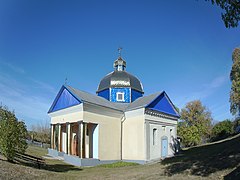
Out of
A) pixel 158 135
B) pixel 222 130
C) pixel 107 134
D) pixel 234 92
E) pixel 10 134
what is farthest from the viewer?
pixel 222 130

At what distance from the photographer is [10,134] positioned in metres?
14.7

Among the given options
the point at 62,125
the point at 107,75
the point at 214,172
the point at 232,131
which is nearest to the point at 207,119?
the point at 232,131

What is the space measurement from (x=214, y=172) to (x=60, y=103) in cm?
1849

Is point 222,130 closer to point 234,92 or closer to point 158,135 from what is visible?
point 234,92

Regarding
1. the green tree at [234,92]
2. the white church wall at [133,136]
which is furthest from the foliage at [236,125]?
the white church wall at [133,136]

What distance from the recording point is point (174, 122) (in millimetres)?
27828

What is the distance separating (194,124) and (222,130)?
17.1 ft

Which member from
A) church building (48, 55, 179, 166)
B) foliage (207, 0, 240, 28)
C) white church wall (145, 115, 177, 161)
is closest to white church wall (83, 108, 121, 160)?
church building (48, 55, 179, 166)

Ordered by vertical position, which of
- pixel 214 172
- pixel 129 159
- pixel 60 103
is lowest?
pixel 129 159

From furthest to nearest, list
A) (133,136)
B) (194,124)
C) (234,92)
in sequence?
(194,124)
(234,92)
(133,136)

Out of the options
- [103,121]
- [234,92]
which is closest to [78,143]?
[103,121]

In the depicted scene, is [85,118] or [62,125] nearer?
[85,118]

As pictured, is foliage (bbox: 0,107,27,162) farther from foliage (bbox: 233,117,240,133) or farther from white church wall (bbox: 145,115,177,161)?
foliage (bbox: 233,117,240,133)

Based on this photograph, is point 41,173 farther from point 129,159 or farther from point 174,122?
point 174,122
